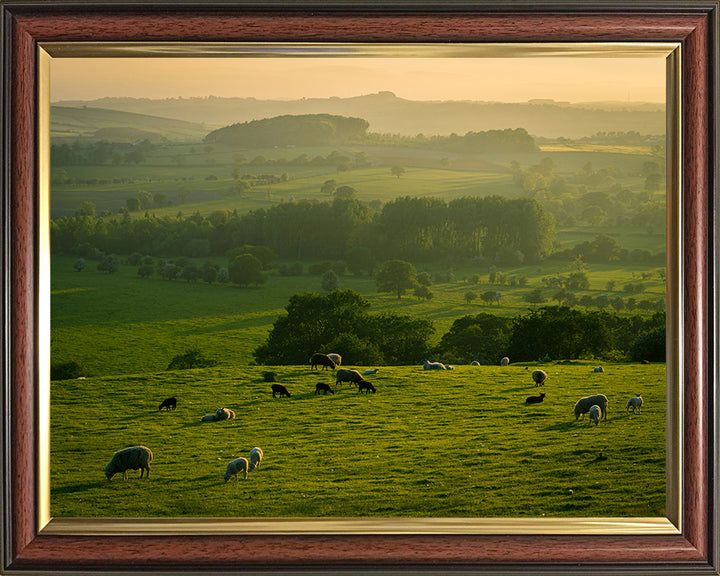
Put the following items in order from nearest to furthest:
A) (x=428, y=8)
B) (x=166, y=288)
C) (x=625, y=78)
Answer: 1. (x=428, y=8)
2. (x=625, y=78)
3. (x=166, y=288)

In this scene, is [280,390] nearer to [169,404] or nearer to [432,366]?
[169,404]

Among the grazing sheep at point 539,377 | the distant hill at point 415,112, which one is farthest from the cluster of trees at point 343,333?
the distant hill at point 415,112

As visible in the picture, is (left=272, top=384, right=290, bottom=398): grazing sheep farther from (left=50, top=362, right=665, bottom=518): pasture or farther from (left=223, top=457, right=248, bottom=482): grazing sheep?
(left=223, top=457, right=248, bottom=482): grazing sheep

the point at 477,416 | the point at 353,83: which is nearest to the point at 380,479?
the point at 477,416

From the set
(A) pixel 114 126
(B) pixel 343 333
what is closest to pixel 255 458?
(B) pixel 343 333

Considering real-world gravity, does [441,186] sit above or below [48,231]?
above

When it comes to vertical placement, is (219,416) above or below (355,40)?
below

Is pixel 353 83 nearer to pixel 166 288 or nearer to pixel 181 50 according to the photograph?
pixel 181 50
